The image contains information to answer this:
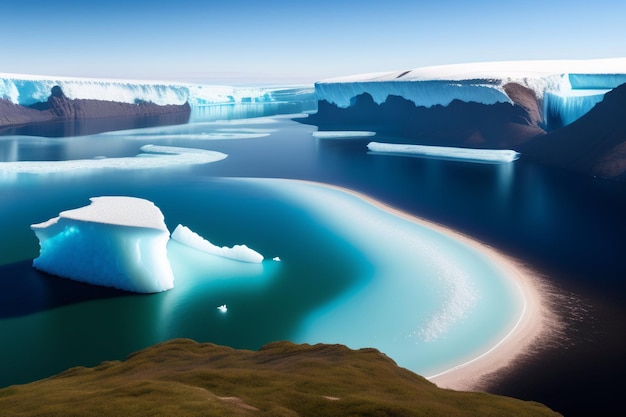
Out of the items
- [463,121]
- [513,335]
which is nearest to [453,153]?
[463,121]

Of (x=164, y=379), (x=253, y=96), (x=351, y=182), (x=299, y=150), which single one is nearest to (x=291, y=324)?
(x=164, y=379)

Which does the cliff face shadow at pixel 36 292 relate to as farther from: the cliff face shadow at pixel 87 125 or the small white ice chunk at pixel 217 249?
the cliff face shadow at pixel 87 125

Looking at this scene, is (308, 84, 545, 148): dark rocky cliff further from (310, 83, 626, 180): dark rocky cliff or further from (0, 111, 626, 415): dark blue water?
(0, 111, 626, 415): dark blue water

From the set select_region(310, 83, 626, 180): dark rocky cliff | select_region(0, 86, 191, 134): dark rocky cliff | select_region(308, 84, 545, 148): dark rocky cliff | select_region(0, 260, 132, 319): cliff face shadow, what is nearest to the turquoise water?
select_region(0, 260, 132, 319): cliff face shadow

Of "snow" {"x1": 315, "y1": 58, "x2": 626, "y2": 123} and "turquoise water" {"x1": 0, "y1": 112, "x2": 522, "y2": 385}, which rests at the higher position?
"snow" {"x1": 315, "y1": 58, "x2": 626, "y2": 123}

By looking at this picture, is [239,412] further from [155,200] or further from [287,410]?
[155,200]

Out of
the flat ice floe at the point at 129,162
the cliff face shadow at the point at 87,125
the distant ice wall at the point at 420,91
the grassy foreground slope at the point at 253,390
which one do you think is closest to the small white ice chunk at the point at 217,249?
the grassy foreground slope at the point at 253,390

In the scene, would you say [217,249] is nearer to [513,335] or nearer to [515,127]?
[513,335]
